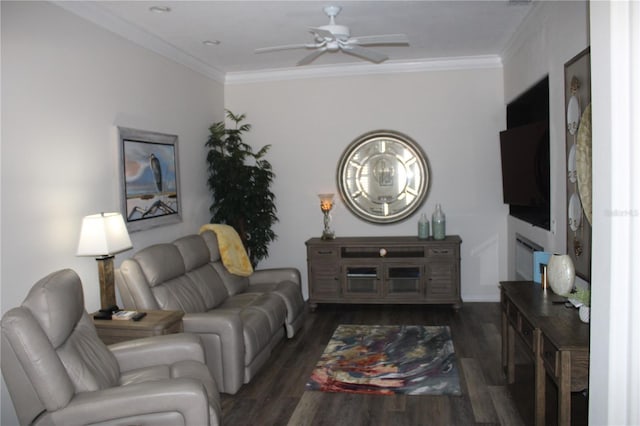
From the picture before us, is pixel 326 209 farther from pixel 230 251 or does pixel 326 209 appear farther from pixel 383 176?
pixel 230 251

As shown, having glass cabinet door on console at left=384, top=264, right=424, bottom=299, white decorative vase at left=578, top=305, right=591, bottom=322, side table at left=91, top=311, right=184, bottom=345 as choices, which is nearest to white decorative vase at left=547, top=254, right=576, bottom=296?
white decorative vase at left=578, top=305, right=591, bottom=322

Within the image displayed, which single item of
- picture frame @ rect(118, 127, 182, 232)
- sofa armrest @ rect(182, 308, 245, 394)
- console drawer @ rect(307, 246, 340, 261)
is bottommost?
sofa armrest @ rect(182, 308, 245, 394)

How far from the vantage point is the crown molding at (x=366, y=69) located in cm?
579

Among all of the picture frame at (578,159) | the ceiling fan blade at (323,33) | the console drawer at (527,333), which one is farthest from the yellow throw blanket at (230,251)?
the picture frame at (578,159)

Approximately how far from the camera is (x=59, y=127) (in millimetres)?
3424

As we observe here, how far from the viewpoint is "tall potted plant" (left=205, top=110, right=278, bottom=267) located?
570 cm

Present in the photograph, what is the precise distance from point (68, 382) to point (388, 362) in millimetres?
2488

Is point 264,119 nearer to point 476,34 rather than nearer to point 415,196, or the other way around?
point 415,196

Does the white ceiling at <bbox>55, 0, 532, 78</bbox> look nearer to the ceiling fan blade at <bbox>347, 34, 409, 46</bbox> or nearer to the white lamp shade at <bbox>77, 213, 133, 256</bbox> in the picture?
the ceiling fan blade at <bbox>347, 34, 409, 46</bbox>

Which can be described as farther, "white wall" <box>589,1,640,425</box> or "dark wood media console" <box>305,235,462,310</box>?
"dark wood media console" <box>305,235,462,310</box>

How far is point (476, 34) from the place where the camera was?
4852 mm

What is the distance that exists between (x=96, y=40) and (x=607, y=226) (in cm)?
365

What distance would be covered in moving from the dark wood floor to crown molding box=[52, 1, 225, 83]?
9.29 feet

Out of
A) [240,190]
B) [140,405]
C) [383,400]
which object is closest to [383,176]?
[240,190]
